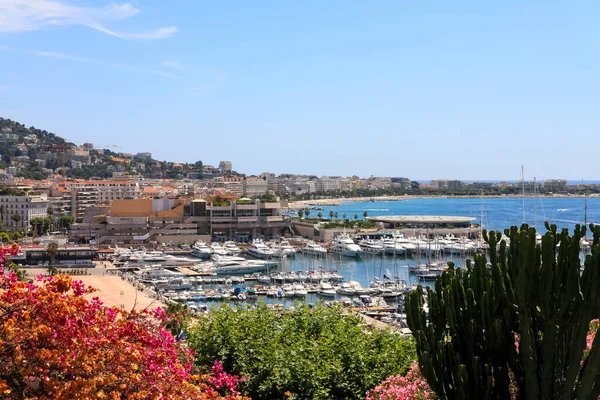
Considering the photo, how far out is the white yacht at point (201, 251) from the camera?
169 ft

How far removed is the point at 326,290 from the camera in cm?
3684

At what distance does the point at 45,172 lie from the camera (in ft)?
380

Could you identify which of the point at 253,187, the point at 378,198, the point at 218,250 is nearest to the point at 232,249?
the point at 218,250

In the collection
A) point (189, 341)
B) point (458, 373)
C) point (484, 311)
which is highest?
point (484, 311)

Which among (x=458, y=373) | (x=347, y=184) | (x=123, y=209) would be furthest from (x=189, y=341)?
(x=347, y=184)

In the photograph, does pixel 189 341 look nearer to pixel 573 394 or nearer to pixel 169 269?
pixel 573 394

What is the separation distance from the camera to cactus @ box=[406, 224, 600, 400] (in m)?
6.82

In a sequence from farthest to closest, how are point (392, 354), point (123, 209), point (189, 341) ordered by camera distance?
point (123, 209) → point (189, 341) → point (392, 354)

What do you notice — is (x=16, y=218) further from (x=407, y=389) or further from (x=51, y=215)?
(x=407, y=389)

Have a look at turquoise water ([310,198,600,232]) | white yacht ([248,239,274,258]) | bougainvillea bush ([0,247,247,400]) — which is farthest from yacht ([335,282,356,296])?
turquoise water ([310,198,600,232])

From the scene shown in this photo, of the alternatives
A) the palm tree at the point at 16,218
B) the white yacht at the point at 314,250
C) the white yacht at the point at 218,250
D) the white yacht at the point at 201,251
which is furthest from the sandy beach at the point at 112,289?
the palm tree at the point at 16,218

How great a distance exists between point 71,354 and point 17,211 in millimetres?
59833

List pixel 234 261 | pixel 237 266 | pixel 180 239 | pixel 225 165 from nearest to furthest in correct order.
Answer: pixel 237 266 → pixel 234 261 → pixel 180 239 → pixel 225 165

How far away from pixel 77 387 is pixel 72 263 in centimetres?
4106
